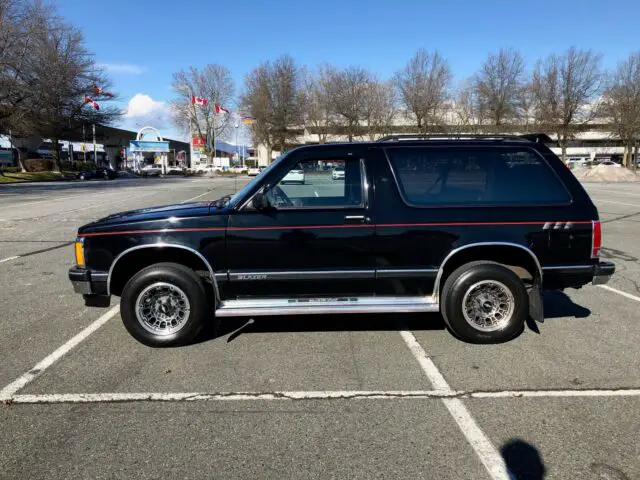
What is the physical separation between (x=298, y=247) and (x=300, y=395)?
132 centimetres

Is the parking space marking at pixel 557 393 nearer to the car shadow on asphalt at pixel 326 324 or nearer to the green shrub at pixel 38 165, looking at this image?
the car shadow on asphalt at pixel 326 324

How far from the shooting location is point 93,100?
1763 inches

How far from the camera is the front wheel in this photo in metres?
4.28

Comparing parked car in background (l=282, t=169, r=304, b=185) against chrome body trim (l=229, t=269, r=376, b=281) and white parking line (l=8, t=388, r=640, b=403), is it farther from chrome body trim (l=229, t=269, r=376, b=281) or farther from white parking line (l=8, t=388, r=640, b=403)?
white parking line (l=8, t=388, r=640, b=403)

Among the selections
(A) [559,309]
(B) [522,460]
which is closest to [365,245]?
(B) [522,460]

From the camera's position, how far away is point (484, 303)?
4434 millimetres

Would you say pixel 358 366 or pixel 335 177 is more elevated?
pixel 335 177

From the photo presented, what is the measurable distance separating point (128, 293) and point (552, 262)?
12.8 ft

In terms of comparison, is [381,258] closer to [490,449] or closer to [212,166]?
[490,449]

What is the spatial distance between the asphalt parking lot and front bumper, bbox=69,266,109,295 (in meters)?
0.54

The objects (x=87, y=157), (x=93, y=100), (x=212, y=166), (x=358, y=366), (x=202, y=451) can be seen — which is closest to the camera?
(x=202, y=451)

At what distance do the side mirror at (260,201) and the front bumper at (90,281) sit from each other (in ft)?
4.96

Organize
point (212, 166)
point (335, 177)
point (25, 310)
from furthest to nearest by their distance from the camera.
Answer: point (212, 166), point (25, 310), point (335, 177)

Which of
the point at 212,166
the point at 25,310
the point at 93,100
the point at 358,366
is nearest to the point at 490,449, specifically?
the point at 358,366
